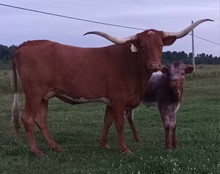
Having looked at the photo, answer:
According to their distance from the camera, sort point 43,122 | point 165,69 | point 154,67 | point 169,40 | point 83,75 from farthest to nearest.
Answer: point 43,122 → point 165,69 → point 83,75 → point 169,40 → point 154,67

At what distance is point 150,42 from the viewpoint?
10031 mm

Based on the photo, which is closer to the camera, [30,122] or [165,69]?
[30,122]

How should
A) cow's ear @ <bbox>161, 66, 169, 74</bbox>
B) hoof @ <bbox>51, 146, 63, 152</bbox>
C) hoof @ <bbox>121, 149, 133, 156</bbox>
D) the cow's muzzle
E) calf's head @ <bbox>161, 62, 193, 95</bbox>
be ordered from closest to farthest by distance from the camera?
the cow's muzzle → hoof @ <bbox>121, 149, 133, 156</bbox> → hoof @ <bbox>51, 146, 63, 152</bbox> → calf's head @ <bbox>161, 62, 193, 95</bbox> → cow's ear @ <bbox>161, 66, 169, 74</bbox>

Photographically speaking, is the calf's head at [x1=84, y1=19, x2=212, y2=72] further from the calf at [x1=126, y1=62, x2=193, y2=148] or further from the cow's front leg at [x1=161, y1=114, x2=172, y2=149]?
the cow's front leg at [x1=161, y1=114, x2=172, y2=149]

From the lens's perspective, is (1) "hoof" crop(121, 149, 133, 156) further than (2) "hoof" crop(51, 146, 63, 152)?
No

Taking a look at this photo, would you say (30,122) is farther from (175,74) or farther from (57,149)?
(175,74)

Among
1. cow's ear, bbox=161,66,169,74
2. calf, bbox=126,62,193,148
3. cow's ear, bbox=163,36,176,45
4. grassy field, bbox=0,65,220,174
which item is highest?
cow's ear, bbox=163,36,176,45

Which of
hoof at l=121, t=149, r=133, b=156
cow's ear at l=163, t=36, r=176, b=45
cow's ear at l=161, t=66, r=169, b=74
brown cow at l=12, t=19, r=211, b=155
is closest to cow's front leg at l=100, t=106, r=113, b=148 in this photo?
brown cow at l=12, t=19, r=211, b=155

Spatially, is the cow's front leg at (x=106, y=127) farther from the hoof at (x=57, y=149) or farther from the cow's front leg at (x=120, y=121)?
the hoof at (x=57, y=149)

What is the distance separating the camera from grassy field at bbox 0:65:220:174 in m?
8.39

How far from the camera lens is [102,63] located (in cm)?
1074

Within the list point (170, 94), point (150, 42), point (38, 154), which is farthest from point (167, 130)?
point (38, 154)

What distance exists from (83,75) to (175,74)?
1.85 m

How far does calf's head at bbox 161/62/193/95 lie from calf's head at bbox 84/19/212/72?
1.97ft
